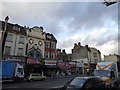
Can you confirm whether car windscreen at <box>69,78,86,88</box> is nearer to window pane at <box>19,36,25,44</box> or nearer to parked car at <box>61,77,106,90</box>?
parked car at <box>61,77,106,90</box>

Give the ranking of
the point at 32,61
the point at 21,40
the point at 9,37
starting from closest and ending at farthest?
1. the point at 9,37
2. the point at 21,40
3. the point at 32,61

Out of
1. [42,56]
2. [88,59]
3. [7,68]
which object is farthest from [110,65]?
[88,59]

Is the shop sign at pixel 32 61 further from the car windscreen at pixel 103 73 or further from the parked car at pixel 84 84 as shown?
the parked car at pixel 84 84

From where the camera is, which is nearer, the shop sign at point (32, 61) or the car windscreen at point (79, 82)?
the car windscreen at point (79, 82)

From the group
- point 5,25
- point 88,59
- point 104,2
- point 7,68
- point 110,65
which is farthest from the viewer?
point 88,59

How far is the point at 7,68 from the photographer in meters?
28.7

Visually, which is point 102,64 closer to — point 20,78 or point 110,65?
point 110,65

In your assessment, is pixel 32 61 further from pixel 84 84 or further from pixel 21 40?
pixel 84 84

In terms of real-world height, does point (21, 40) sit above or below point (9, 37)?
below

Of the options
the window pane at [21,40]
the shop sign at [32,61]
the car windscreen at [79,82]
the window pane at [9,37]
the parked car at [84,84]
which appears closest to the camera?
the parked car at [84,84]

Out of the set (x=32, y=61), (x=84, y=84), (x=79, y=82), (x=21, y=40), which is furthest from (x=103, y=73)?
(x=21, y=40)

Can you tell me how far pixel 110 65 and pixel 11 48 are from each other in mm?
24114

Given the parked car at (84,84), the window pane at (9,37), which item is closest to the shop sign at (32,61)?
the window pane at (9,37)

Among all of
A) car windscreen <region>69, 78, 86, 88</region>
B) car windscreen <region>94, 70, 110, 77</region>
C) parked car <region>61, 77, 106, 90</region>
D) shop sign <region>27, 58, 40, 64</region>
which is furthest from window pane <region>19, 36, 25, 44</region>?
car windscreen <region>69, 78, 86, 88</region>
